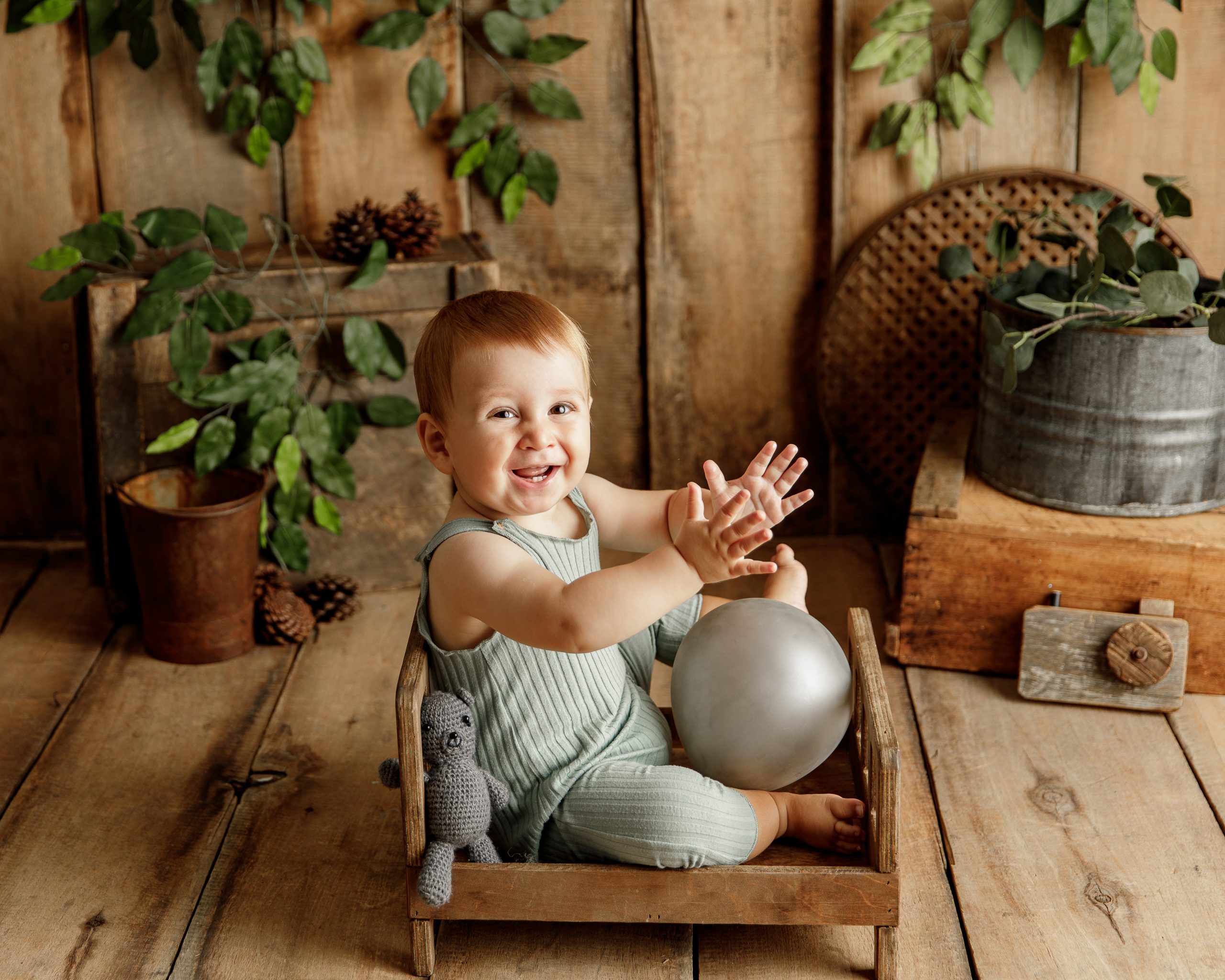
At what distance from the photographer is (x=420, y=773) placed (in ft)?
4.34

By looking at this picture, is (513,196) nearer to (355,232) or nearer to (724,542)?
(355,232)

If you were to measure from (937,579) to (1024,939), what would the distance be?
0.69 metres

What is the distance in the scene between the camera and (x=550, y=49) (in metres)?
2.28

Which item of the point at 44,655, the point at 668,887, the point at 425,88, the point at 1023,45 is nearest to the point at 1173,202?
the point at 1023,45

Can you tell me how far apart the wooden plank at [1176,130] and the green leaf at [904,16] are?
34cm

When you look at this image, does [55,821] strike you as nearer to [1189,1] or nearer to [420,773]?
[420,773]

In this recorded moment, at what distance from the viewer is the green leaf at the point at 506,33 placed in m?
2.27

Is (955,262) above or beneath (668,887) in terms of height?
above

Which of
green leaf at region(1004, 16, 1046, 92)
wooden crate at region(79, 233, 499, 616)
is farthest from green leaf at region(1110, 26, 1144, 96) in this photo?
wooden crate at region(79, 233, 499, 616)

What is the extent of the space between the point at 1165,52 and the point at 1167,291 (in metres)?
0.66

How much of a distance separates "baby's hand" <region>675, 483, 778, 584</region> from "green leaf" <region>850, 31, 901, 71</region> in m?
1.35

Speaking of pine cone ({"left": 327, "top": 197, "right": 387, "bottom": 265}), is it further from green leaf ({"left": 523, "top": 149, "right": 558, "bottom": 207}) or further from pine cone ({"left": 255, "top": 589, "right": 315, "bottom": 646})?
pine cone ({"left": 255, "top": 589, "right": 315, "bottom": 646})

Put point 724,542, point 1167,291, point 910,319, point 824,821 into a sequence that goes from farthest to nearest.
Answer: point 910,319 < point 1167,291 < point 824,821 < point 724,542

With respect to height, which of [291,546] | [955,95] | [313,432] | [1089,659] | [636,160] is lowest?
[1089,659]
